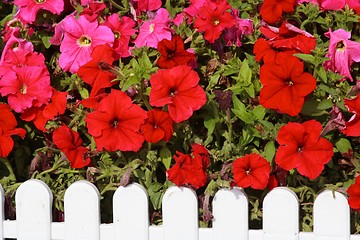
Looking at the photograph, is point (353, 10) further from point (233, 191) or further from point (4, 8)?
point (4, 8)

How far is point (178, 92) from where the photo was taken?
7.20 feet

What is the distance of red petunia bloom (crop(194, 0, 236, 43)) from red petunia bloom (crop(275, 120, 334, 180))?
0.37 m

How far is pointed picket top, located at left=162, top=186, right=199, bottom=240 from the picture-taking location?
220cm

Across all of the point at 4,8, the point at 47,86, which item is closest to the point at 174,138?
the point at 47,86

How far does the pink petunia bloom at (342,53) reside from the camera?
7.39ft

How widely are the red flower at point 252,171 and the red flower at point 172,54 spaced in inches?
13.0

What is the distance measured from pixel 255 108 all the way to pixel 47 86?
0.61 m

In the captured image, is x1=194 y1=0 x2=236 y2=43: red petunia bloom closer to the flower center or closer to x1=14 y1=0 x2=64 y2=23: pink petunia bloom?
the flower center

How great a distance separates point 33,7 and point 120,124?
0.56 metres

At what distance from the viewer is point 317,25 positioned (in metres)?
2.51

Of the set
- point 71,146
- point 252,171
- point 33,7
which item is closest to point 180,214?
point 252,171

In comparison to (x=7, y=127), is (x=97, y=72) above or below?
above

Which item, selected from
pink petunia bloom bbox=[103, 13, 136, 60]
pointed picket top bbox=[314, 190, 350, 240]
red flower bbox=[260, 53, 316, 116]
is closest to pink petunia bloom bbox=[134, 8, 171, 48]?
pink petunia bloom bbox=[103, 13, 136, 60]

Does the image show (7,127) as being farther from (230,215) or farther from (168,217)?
(230,215)
